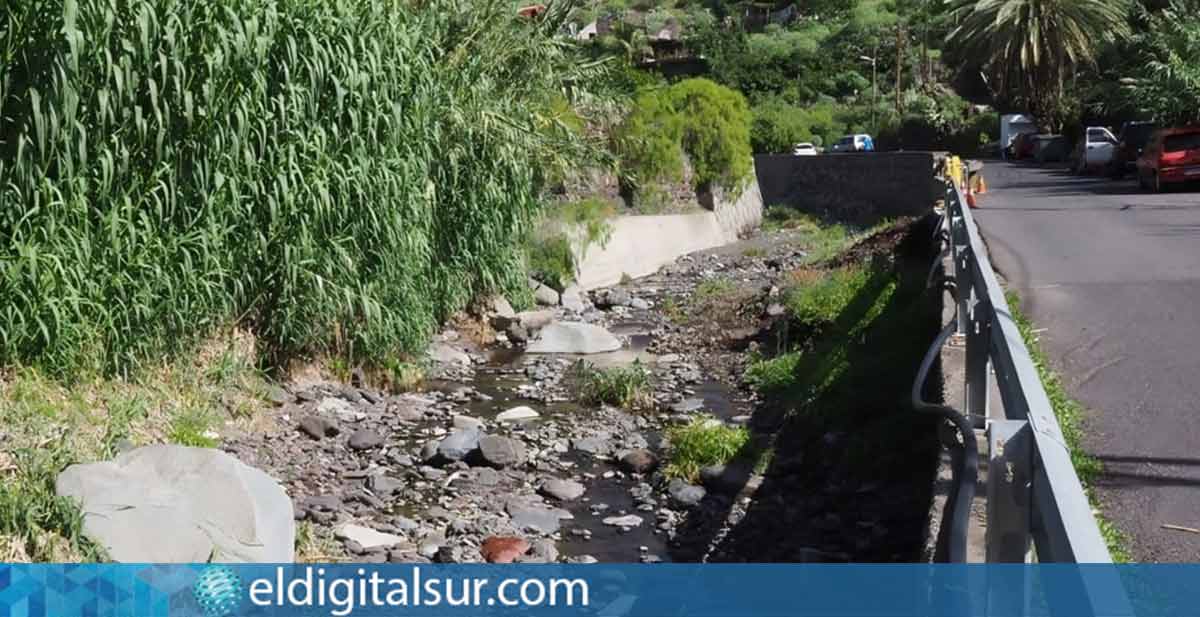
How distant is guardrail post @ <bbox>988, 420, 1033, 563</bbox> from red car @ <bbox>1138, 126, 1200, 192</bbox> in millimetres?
28070

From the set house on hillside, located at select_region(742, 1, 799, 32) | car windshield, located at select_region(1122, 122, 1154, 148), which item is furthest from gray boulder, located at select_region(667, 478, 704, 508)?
house on hillside, located at select_region(742, 1, 799, 32)

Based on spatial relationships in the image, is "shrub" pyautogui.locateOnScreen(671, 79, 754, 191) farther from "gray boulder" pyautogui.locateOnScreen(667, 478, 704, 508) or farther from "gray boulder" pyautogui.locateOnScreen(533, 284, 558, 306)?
"gray boulder" pyautogui.locateOnScreen(667, 478, 704, 508)

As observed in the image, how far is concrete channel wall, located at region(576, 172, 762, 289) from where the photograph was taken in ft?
89.6

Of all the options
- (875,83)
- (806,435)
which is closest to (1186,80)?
(806,435)

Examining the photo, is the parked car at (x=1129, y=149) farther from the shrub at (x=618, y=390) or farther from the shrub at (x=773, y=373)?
the shrub at (x=618, y=390)

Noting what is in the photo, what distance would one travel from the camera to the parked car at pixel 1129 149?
3788cm

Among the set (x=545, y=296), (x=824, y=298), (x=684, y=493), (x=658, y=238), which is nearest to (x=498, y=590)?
(x=684, y=493)

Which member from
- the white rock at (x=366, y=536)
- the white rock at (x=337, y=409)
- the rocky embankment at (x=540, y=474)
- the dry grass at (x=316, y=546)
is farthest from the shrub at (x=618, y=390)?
the dry grass at (x=316, y=546)

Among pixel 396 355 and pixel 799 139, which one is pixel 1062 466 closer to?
pixel 396 355

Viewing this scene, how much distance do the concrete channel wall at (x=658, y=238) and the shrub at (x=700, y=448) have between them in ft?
42.8

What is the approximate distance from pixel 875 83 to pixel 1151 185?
48985mm

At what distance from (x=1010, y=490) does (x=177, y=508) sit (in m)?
5.60

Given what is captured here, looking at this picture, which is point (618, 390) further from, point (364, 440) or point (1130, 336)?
point (1130, 336)

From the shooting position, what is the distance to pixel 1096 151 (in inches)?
1633
